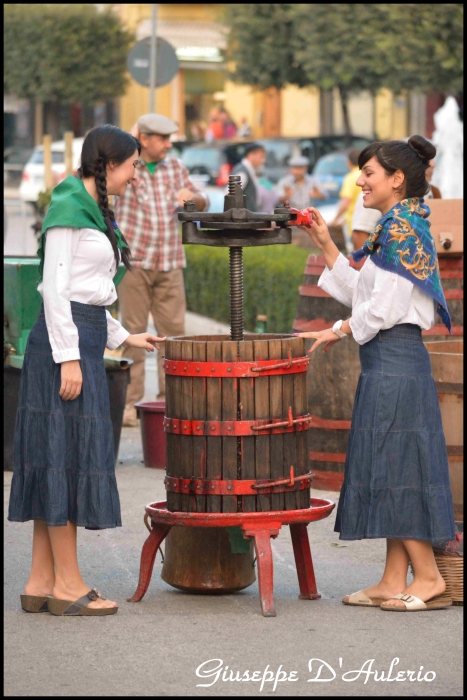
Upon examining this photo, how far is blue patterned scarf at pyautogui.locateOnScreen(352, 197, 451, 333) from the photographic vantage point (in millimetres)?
5316

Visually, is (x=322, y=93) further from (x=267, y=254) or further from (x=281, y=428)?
(x=281, y=428)

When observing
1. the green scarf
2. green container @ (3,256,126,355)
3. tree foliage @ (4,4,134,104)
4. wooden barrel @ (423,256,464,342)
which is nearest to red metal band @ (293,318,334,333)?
wooden barrel @ (423,256,464,342)

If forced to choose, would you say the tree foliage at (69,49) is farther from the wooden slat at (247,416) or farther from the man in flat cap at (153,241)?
the wooden slat at (247,416)

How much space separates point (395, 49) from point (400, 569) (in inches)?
1144

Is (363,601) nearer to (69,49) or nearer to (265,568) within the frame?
(265,568)

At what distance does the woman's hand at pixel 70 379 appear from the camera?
5242 millimetres

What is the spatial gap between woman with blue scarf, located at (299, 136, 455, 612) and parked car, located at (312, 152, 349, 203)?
18754mm

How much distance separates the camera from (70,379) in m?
5.24

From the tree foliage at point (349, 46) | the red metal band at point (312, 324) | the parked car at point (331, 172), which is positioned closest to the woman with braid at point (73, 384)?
the red metal band at point (312, 324)

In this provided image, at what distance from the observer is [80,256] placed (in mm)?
5277

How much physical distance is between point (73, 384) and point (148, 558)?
0.84m

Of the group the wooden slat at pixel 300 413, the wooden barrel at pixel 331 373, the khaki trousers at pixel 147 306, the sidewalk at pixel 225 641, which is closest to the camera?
the sidewalk at pixel 225 641

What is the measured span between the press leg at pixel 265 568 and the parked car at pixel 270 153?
71.3 ft

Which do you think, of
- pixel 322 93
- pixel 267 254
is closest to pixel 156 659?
pixel 267 254
